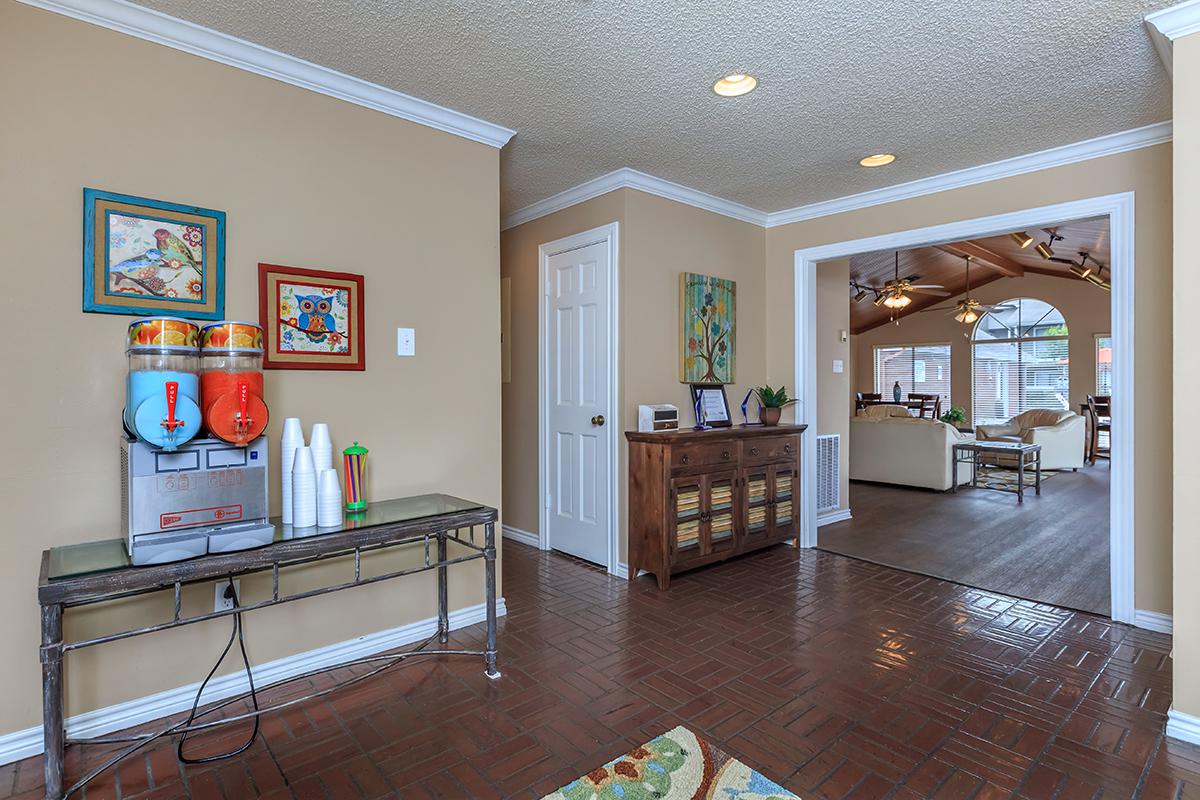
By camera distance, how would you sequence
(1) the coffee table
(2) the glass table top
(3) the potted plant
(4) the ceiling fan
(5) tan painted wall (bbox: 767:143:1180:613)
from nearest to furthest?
(2) the glass table top
(5) tan painted wall (bbox: 767:143:1180:613)
(3) the potted plant
(1) the coffee table
(4) the ceiling fan

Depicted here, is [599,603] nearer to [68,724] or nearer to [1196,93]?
[68,724]

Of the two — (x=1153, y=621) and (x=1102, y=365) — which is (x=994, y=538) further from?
(x=1102, y=365)

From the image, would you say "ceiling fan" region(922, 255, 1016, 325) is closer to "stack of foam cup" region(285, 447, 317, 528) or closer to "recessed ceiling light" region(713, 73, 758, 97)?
"recessed ceiling light" region(713, 73, 758, 97)

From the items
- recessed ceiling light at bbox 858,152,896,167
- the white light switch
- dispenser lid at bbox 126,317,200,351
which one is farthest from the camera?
recessed ceiling light at bbox 858,152,896,167

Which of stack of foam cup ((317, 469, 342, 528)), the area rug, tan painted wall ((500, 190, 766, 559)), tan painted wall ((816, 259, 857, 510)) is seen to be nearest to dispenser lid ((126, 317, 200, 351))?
stack of foam cup ((317, 469, 342, 528))

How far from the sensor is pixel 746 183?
390 centimetres

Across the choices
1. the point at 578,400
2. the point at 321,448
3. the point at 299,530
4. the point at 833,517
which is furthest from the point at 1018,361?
the point at 299,530

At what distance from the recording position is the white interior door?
3926mm

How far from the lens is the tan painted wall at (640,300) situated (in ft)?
12.5

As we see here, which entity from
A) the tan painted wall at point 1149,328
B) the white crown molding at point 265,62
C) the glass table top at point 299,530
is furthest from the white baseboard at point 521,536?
the tan painted wall at point 1149,328

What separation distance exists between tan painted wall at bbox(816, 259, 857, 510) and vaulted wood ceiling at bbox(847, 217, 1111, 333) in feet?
9.12

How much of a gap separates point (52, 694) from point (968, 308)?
11.5 m

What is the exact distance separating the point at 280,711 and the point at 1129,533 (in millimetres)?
3898

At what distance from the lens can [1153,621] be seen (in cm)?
297
